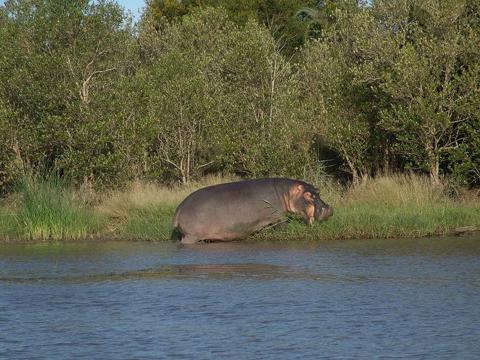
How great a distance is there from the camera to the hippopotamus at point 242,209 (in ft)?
51.9

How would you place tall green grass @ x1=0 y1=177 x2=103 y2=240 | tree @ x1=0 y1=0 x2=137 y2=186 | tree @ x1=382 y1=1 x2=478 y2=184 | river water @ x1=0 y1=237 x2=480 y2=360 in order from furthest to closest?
tree @ x1=0 y1=0 x2=137 y2=186
tree @ x1=382 y1=1 x2=478 y2=184
tall green grass @ x1=0 y1=177 x2=103 y2=240
river water @ x1=0 y1=237 x2=480 y2=360

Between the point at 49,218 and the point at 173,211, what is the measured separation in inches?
86.3

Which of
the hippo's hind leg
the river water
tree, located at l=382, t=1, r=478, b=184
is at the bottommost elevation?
the river water

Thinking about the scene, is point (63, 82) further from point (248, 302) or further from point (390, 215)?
point (248, 302)

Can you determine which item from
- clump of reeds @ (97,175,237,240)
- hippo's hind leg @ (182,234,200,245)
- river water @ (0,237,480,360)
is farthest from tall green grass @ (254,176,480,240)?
clump of reeds @ (97,175,237,240)

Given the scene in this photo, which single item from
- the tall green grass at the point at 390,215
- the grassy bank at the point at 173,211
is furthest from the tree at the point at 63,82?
the tall green grass at the point at 390,215

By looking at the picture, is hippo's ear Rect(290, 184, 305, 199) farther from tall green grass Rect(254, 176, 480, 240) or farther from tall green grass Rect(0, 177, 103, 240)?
tall green grass Rect(0, 177, 103, 240)

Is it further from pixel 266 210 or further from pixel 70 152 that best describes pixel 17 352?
pixel 70 152

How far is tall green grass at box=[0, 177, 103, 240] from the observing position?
17.2 m

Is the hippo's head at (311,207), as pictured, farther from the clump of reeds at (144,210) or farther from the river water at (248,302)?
the clump of reeds at (144,210)

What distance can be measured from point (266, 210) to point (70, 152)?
6.34 meters

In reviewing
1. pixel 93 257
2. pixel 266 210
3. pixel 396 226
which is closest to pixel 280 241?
pixel 266 210

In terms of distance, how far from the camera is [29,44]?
844 inches

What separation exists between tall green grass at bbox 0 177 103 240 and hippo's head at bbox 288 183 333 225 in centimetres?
385
